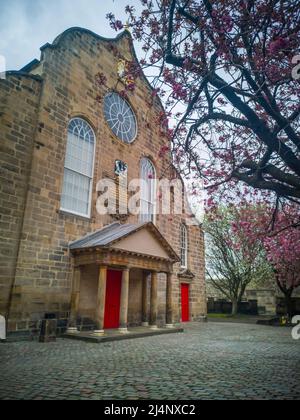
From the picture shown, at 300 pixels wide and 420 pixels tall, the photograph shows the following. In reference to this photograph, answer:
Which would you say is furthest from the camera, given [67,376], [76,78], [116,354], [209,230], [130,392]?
[209,230]

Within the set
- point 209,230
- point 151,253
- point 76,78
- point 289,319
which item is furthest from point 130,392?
point 209,230

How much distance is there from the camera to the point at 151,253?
13141 millimetres

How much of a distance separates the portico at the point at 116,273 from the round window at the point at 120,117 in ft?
17.2

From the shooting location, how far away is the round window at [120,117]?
15.0 m

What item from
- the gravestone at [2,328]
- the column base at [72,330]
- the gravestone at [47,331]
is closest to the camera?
the gravestone at [2,328]

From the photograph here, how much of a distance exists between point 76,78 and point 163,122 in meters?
8.50

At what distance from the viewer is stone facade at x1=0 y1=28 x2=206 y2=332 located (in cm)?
961

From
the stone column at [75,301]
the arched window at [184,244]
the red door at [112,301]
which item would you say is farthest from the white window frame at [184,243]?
the stone column at [75,301]

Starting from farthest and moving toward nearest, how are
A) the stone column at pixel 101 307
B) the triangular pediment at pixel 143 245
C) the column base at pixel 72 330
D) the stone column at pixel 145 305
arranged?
the stone column at pixel 145 305 → the triangular pediment at pixel 143 245 → the column base at pixel 72 330 → the stone column at pixel 101 307

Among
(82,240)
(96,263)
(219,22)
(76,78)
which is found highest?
(76,78)

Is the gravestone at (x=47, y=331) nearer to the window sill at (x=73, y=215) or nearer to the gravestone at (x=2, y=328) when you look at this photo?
the gravestone at (x=2, y=328)

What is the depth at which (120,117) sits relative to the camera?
15.8 meters

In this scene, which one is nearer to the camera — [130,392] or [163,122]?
[130,392]
